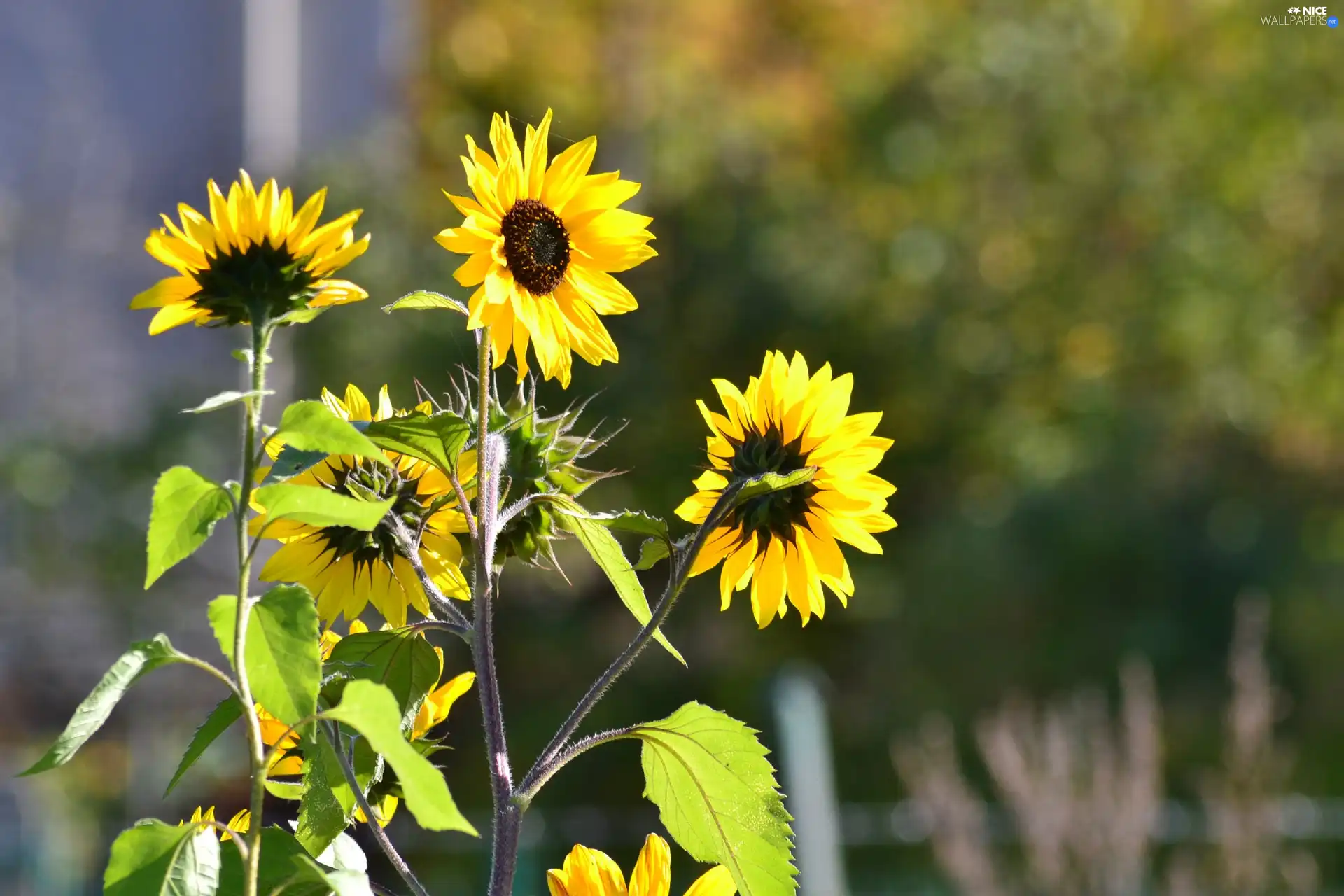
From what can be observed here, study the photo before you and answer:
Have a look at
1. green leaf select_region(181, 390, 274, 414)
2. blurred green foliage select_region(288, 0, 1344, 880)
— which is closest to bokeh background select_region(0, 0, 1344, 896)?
blurred green foliage select_region(288, 0, 1344, 880)

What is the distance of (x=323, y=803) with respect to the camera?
574 mm

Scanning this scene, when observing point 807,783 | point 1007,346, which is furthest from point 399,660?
point 1007,346

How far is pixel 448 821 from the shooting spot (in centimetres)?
42

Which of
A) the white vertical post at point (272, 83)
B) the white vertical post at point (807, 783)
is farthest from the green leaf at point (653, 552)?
the white vertical post at point (272, 83)

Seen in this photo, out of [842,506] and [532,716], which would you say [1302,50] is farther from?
[842,506]

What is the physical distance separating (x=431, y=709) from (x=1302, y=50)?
697 cm

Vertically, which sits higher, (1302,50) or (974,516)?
(1302,50)

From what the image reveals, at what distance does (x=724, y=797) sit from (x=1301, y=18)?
6.79 metres

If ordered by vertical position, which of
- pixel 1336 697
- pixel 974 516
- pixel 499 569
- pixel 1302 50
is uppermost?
pixel 1302 50

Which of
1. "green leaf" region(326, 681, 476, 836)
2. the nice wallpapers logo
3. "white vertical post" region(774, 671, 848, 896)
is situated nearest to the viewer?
"green leaf" region(326, 681, 476, 836)

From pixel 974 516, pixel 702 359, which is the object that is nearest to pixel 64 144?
pixel 702 359

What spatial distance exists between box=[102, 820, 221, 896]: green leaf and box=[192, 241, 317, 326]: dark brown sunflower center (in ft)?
0.56

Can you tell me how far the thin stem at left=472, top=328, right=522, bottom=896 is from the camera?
56 centimetres

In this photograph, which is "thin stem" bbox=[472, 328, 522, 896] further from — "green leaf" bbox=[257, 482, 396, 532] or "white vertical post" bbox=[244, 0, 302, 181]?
"white vertical post" bbox=[244, 0, 302, 181]
